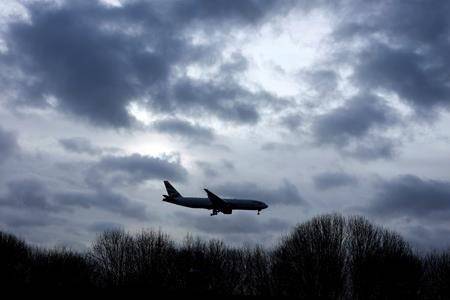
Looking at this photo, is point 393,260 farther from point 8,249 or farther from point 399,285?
point 8,249

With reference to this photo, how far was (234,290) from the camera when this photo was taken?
82.3 m

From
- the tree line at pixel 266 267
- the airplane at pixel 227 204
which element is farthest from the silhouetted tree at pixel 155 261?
the airplane at pixel 227 204

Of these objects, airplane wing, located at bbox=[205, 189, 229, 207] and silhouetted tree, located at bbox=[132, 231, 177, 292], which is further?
airplane wing, located at bbox=[205, 189, 229, 207]

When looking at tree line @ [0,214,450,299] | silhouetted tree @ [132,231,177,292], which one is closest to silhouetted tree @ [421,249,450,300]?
tree line @ [0,214,450,299]

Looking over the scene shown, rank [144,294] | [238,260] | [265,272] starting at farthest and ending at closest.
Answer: [238,260]
[265,272]
[144,294]

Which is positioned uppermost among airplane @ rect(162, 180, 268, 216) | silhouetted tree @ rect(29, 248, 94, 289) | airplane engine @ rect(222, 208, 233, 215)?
airplane @ rect(162, 180, 268, 216)

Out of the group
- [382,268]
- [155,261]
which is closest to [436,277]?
[382,268]

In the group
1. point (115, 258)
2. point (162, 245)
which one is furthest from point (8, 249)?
point (162, 245)

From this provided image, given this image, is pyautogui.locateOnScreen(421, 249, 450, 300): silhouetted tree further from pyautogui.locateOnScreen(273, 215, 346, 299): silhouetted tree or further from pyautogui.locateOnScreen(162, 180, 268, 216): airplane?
pyautogui.locateOnScreen(162, 180, 268, 216): airplane

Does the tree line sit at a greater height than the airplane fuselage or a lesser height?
lesser

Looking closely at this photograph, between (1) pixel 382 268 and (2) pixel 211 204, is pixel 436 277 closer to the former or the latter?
(1) pixel 382 268

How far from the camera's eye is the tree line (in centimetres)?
7069

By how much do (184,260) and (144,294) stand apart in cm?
4396

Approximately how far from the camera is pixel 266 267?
83125 millimetres
